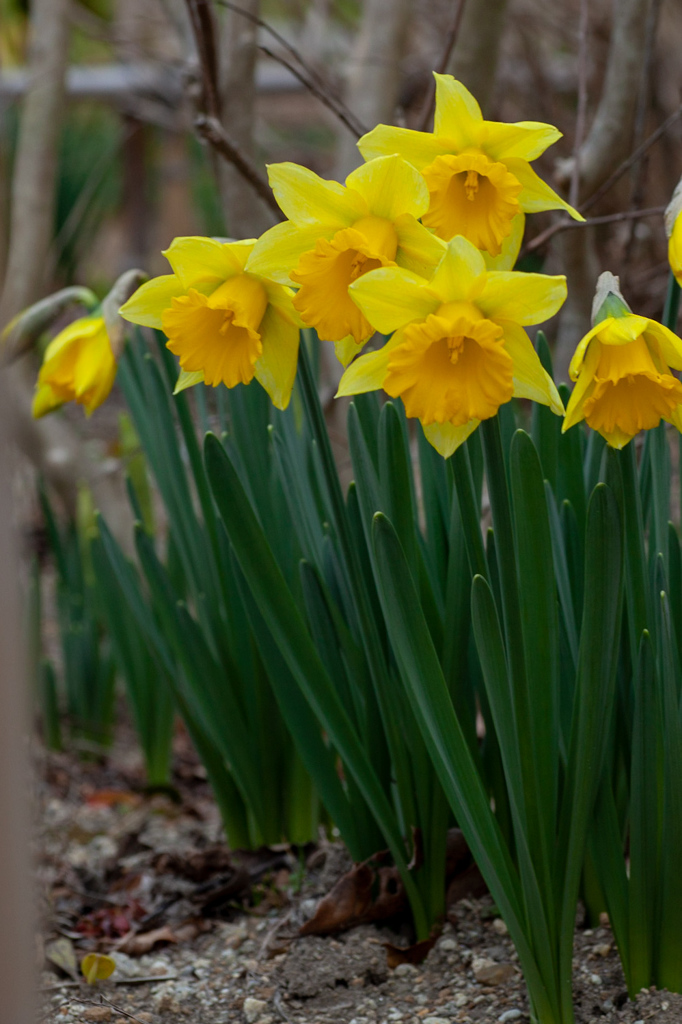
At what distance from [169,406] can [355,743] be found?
520 millimetres

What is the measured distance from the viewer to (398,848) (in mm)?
1034

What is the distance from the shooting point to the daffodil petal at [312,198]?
756 mm

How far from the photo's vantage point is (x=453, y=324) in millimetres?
691

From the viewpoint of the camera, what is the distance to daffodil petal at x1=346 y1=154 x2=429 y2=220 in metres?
0.74

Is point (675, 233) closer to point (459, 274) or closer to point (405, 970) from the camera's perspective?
point (459, 274)

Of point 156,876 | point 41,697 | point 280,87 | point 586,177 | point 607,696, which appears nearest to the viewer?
point 607,696

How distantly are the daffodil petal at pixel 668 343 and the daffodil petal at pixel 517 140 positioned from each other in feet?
0.58

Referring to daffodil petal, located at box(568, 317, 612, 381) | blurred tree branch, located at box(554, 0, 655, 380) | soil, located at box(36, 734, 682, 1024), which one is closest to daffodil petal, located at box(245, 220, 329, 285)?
daffodil petal, located at box(568, 317, 612, 381)

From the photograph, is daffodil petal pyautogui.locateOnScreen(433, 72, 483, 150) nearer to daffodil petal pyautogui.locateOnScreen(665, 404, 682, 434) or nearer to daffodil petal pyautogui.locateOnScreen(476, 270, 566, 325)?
daffodil petal pyautogui.locateOnScreen(476, 270, 566, 325)

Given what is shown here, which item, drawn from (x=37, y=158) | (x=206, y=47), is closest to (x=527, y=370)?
(x=206, y=47)

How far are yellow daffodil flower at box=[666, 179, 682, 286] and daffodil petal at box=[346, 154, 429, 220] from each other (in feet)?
0.66

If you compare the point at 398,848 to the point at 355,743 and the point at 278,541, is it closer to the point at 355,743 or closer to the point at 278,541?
the point at 355,743

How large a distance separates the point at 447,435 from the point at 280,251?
8.3 inches

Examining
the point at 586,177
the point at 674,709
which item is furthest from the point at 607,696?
the point at 586,177
